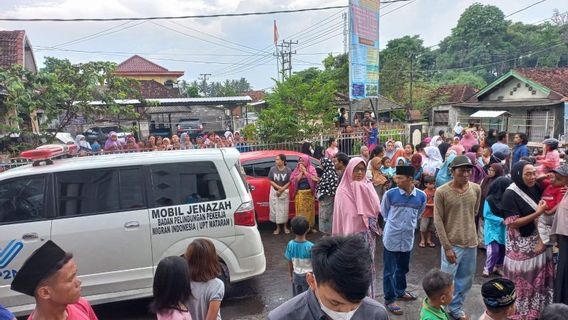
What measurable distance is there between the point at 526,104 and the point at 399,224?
20172 mm

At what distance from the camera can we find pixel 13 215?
13.2 ft

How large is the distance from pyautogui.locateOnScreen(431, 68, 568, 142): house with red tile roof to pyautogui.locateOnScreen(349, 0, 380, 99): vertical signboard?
10.1 meters

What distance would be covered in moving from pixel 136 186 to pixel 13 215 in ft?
4.09

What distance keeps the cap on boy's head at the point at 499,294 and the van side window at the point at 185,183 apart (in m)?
2.84

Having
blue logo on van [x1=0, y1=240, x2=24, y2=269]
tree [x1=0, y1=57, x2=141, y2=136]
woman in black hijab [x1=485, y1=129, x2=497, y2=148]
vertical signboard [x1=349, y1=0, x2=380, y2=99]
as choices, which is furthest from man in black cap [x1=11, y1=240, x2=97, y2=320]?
vertical signboard [x1=349, y1=0, x2=380, y2=99]

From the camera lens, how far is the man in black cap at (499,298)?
259 centimetres

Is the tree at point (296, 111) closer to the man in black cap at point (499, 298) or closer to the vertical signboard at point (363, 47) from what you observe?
the vertical signboard at point (363, 47)

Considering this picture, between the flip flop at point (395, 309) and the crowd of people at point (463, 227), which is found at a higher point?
the crowd of people at point (463, 227)

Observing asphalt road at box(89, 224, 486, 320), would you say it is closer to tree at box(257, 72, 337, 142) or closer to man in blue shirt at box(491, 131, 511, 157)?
man in blue shirt at box(491, 131, 511, 157)

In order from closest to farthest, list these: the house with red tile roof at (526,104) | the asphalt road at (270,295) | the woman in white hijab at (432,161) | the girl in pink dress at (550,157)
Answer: the asphalt road at (270,295) < the girl in pink dress at (550,157) < the woman in white hijab at (432,161) < the house with red tile roof at (526,104)

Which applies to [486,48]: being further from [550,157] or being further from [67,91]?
[67,91]

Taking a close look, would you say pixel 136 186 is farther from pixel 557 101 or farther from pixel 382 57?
pixel 382 57

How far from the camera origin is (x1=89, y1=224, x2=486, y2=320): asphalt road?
4.53 meters

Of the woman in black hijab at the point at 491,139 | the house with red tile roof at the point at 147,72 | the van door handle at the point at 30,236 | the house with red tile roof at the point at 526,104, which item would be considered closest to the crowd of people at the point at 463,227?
the van door handle at the point at 30,236
